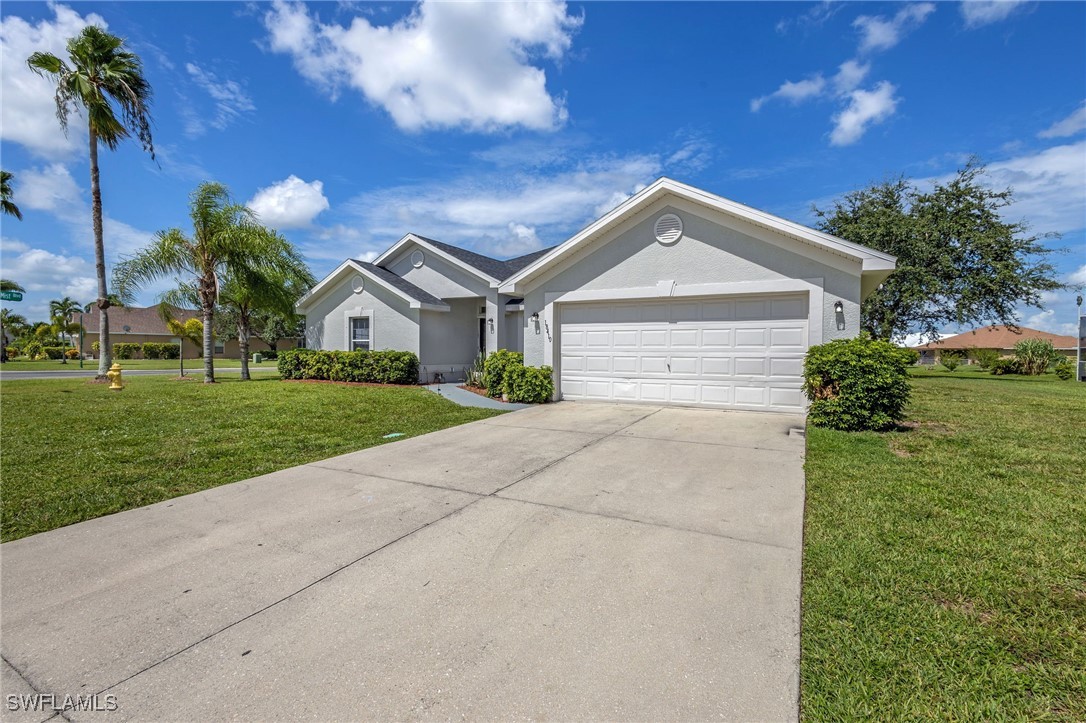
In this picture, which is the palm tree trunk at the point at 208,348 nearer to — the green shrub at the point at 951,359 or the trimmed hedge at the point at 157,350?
the trimmed hedge at the point at 157,350

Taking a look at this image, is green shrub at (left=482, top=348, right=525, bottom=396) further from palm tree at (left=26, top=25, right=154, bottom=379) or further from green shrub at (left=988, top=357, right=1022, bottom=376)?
green shrub at (left=988, top=357, right=1022, bottom=376)

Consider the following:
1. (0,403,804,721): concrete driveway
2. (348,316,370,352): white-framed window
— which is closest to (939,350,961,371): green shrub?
(0,403,804,721): concrete driveway

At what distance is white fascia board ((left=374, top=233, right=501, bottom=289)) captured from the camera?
1606 centimetres

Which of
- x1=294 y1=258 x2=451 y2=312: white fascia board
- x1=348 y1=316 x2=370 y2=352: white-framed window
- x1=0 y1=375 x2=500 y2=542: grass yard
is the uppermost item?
x1=294 y1=258 x2=451 y2=312: white fascia board

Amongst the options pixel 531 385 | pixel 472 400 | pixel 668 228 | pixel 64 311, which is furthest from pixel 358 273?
pixel 64 311

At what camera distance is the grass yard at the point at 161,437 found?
15.5 ft

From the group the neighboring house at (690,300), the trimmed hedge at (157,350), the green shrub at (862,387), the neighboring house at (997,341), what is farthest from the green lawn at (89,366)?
the neighboring house at (997,341)

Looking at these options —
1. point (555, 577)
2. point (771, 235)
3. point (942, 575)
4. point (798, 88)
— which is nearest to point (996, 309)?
point (798, 88)

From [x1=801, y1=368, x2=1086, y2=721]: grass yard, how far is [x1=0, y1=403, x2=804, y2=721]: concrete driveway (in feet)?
Result: 0.75

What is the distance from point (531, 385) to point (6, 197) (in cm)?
3058

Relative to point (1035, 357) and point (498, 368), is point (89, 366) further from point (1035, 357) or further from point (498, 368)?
point (1035, 357)

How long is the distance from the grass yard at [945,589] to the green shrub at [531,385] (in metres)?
6.45

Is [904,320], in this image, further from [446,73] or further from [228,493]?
[228,493]

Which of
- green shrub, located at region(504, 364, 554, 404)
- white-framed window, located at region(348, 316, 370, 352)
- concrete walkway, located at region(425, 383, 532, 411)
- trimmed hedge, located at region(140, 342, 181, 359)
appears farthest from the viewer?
trimmed hedge, located at region(140, 342, 181, 359)
